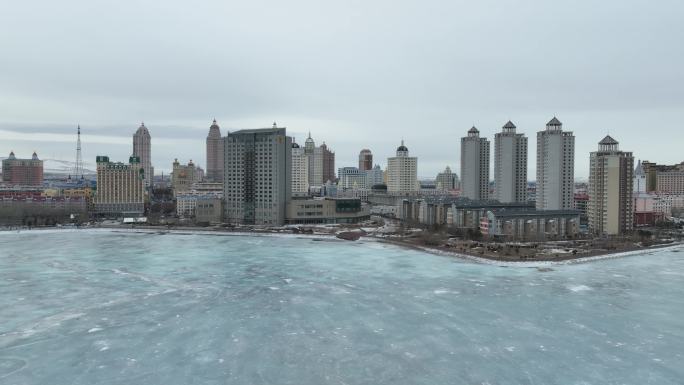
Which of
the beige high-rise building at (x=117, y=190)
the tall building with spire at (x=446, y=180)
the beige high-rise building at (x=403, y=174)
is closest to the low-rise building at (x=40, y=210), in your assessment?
the beige high-rise building at (x=117, y=190)

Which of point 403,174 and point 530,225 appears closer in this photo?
point 530,225

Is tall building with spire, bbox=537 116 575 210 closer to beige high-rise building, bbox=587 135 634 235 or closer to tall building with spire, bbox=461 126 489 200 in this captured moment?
beige high-rise building, bbox=587 135 634 235

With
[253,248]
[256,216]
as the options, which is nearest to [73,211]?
[256,216]

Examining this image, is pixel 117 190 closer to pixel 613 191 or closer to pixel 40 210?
pixel 40 210

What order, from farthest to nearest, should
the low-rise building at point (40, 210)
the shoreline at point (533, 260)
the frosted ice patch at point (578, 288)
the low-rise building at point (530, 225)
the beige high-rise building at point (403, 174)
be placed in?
1. the beige high-rise building at point (403, 174)
2. the low-rise building at point (40, 210)
3. the low-rise building at point (530, 225)
4. the shoreline at point (533, 260)
5. the frosted ice patch at point (578, 288)

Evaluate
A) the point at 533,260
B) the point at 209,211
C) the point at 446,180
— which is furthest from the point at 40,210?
the point at 446,180

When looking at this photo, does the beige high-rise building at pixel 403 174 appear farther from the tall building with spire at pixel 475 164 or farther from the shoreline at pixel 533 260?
the shoreline at pixel 533 260

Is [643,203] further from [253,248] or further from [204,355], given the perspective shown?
[204,355]

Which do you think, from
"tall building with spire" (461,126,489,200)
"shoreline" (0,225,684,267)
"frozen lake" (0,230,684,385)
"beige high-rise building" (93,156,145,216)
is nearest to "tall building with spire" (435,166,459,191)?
"tall building with spire" (461,126,489,200)
